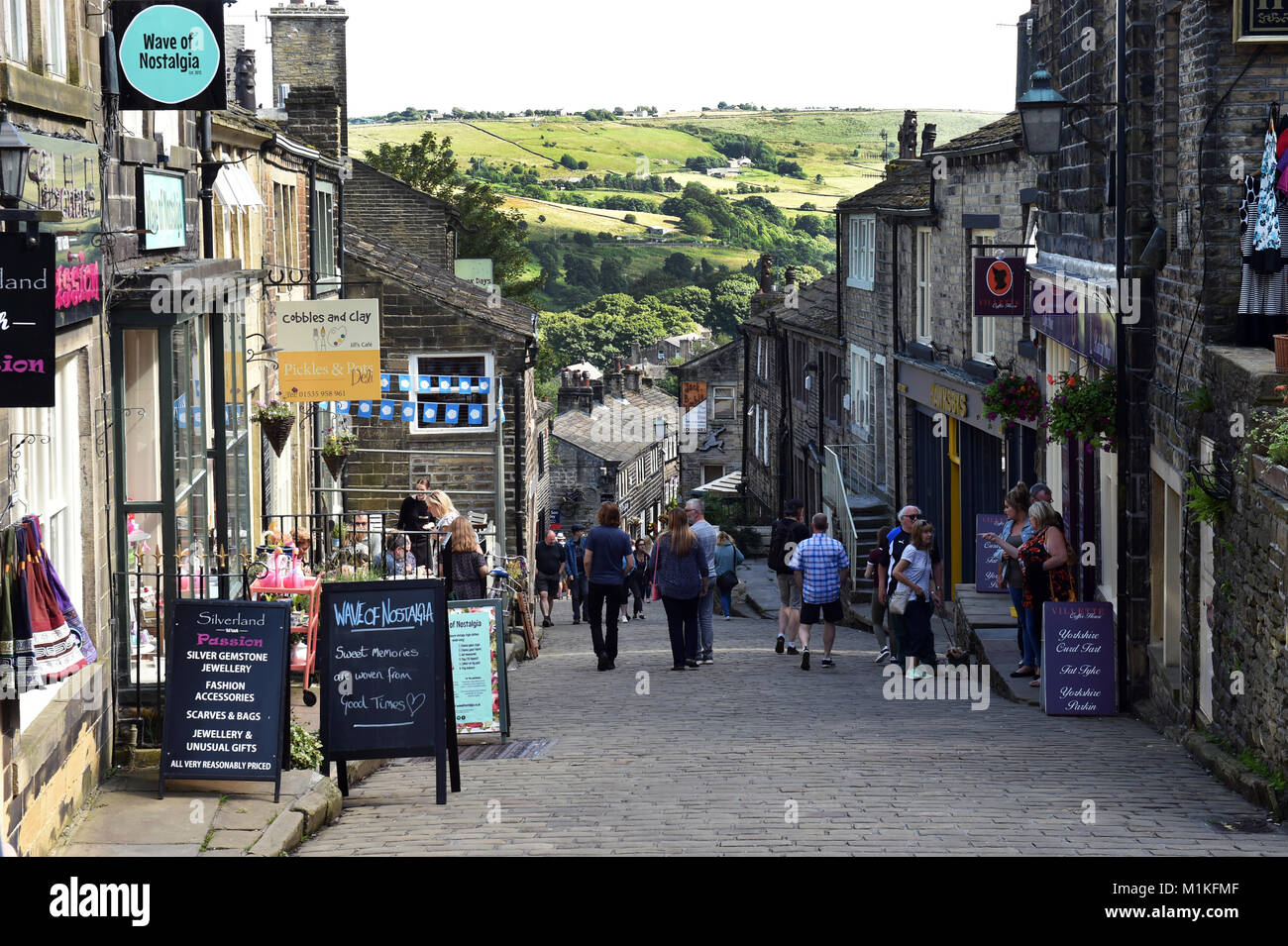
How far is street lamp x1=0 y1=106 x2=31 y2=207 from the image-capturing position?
6.57m

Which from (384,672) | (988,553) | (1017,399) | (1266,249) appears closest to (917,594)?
(1017,399)

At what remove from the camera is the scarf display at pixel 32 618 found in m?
6.84

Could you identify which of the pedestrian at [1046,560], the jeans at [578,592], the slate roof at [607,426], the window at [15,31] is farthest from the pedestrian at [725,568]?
the slate roof at [607,426]

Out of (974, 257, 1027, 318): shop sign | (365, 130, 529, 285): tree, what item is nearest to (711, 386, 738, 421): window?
(365, 130, 529, 285): tree

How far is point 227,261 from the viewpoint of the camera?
38.4 ft

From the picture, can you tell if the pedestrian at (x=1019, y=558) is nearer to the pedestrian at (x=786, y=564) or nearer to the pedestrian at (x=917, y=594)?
the pedestrian at (x=917, y=594)

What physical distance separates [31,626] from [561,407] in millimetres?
73250

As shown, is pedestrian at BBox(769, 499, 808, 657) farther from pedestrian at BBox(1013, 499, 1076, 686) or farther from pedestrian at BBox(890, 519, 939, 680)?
pedestrian at BBox(1013, 499, 1076, 686)

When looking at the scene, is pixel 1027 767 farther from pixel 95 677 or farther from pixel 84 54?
pixel 84 54

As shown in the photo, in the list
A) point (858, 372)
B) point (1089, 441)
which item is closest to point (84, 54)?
point (1089, 441)

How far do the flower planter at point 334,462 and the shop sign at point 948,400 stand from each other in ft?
30.7

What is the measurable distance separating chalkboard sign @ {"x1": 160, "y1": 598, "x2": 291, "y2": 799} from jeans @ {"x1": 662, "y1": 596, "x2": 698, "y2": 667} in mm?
6947

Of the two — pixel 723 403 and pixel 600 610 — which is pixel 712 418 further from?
pixel 600 610

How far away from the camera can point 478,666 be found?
1095 centimetres
